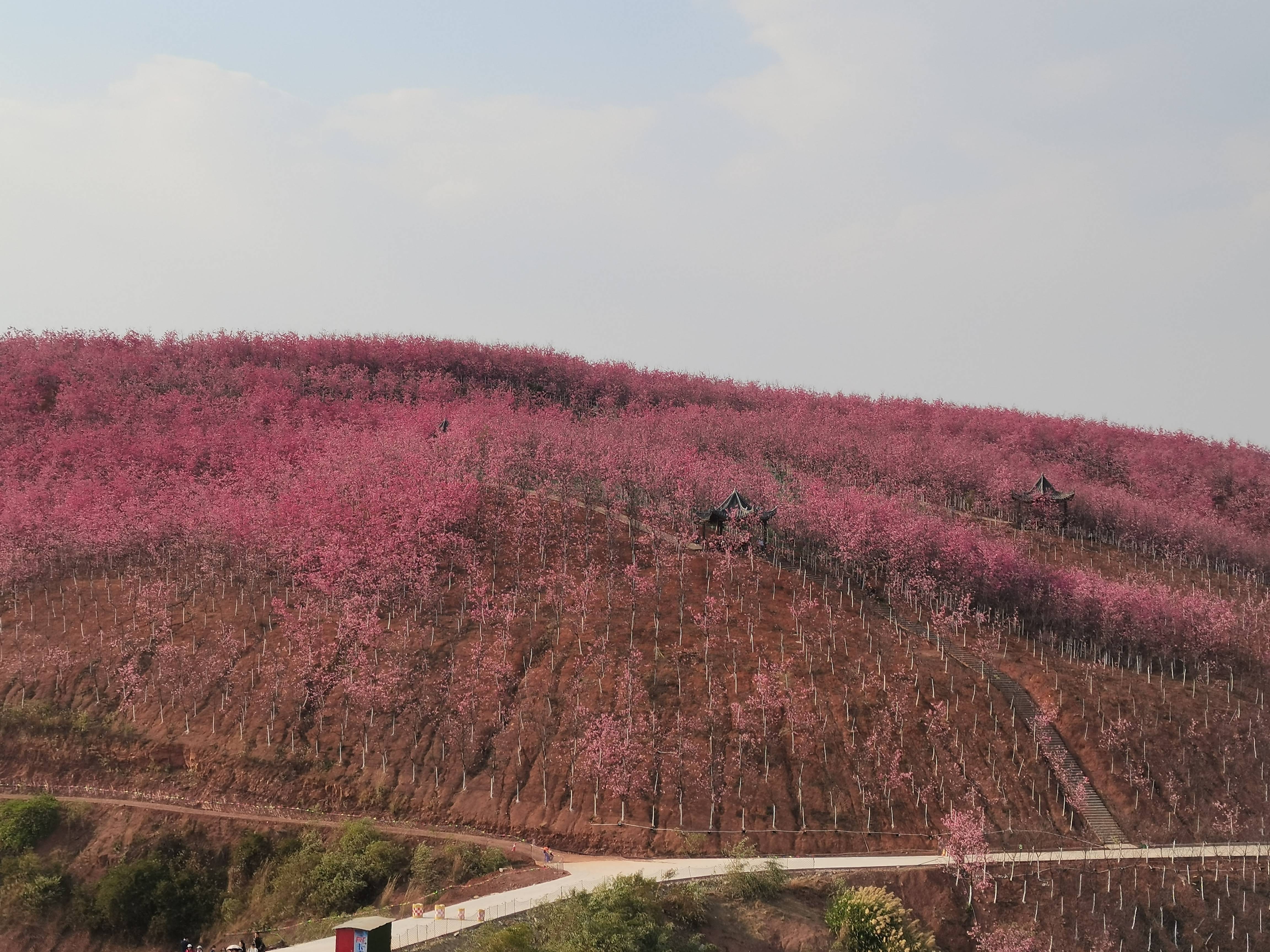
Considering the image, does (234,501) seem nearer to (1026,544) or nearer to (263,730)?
→ (263,730)

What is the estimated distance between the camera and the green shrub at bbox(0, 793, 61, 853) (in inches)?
1394

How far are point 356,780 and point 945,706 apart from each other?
1066 inches

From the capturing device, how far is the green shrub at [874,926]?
2973 cm

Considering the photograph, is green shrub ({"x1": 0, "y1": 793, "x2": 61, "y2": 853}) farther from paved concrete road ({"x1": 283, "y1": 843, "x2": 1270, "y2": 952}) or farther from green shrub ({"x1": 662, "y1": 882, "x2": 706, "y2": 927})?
green shrub ({"x1": 662, "y1": 882, "x2": 706, "y2": 927})

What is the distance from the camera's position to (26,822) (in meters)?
36.0

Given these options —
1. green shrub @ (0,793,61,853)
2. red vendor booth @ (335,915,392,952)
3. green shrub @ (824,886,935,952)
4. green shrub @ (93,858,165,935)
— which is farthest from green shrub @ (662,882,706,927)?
green shrub @ (0,793,61,853)

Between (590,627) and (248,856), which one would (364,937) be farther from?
(590,627)

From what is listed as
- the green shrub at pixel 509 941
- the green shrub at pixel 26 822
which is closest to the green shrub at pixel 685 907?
the green shrub at pixel 509 941

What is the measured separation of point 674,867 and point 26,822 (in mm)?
25179

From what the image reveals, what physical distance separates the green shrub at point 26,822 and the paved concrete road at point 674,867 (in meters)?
14.4

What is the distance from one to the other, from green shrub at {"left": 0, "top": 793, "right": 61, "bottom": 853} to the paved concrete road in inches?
567

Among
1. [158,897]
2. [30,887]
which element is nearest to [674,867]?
[158,897]

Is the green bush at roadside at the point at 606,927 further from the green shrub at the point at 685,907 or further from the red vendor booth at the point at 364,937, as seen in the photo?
the red vendor booth at the point at 364,937

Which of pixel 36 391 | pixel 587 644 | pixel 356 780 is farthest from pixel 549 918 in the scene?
pixel 36 391
